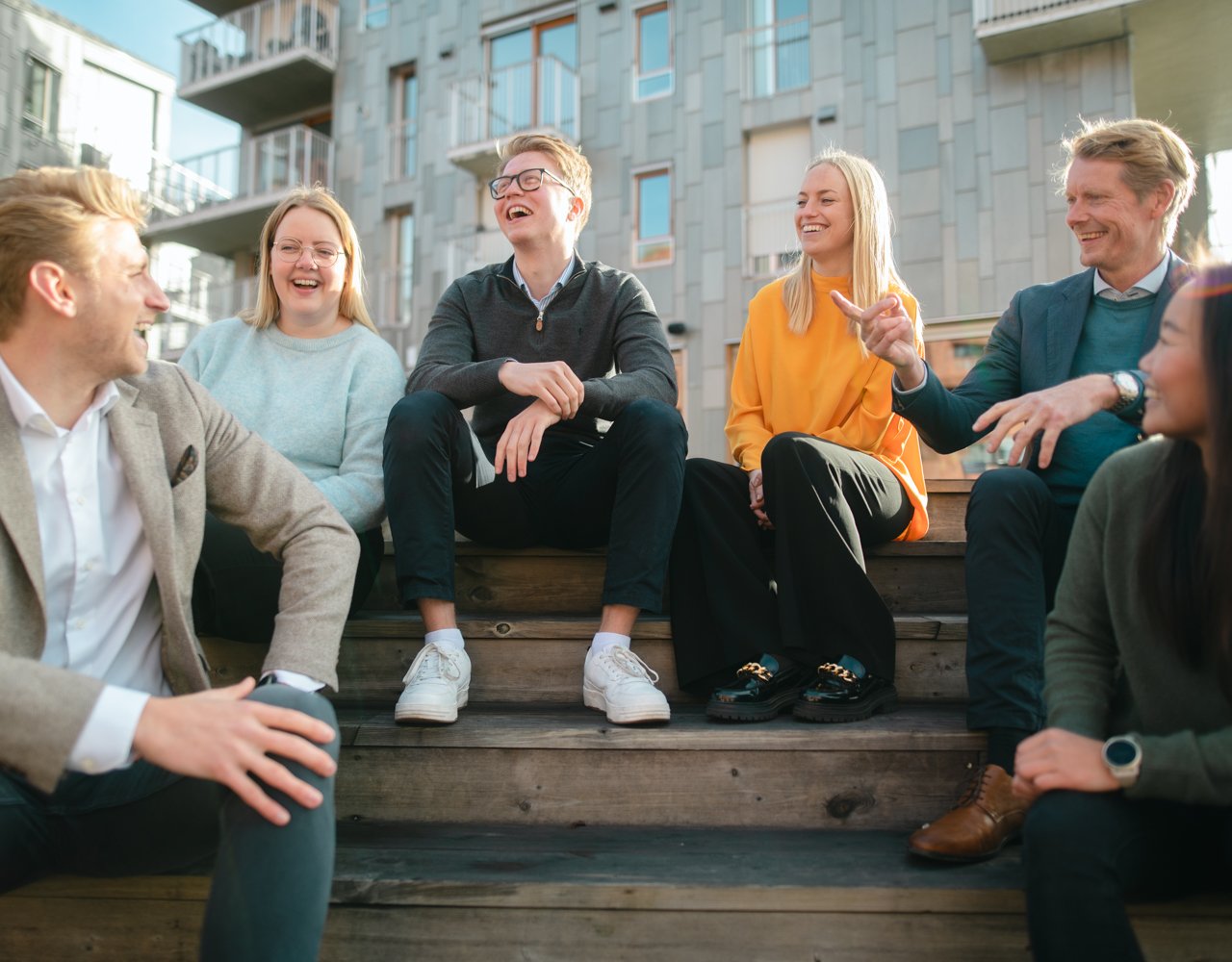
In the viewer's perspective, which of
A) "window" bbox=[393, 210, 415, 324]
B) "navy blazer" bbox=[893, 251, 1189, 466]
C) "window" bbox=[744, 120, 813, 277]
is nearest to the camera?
"navy blazer" bbox=[893, 251, 1189, 466]

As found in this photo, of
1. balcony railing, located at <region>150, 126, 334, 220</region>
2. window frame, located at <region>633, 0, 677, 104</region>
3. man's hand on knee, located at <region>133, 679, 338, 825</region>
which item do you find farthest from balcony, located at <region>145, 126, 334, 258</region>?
man's hand on knee, located at <region>133, 679, 338, 825</region>

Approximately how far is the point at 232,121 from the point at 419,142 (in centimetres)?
406

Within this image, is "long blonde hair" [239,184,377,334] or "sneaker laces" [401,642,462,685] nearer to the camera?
"sneaker laces" [401,642,462,685]

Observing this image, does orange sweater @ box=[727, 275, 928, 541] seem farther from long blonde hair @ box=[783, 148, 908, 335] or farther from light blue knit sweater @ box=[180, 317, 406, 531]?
light blue knit sweater @ box=[180, 317, 406, 531]

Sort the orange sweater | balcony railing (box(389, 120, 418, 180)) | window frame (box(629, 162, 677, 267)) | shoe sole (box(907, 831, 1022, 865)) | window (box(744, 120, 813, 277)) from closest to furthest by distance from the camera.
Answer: shoe sole (box(907, 831, 1022, 865)) < the orange sweater < window (box(744, 120, 813, 277)) < window frame (box(629, 162, 677, 267)) < balcony railing (box(389, 120, 418, 180))

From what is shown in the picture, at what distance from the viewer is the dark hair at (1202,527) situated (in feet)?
3.89

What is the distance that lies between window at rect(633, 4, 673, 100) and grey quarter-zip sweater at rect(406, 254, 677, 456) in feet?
28.6

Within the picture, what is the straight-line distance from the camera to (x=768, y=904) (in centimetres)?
140

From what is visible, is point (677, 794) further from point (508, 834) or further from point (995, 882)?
point (995, 882)

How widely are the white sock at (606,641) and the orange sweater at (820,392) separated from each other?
601mm

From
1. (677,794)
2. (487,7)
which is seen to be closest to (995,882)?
(677,794)

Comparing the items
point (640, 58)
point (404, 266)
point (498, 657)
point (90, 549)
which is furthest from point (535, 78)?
point (90, 549)

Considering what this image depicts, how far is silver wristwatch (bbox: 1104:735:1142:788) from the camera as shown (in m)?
1.19

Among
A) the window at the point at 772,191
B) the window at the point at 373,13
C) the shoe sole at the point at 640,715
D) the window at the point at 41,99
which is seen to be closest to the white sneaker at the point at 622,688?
the shoe sole at the point at 640,715
